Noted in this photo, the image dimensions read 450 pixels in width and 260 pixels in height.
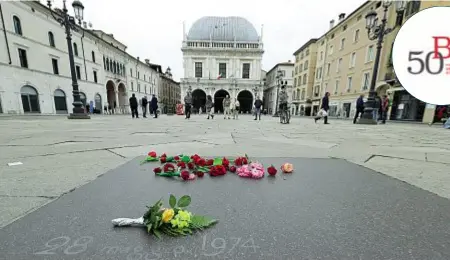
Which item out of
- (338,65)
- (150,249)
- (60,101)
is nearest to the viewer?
(150,249)

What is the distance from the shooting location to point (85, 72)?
2441 centimetres

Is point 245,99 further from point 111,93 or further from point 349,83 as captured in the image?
point 111,93

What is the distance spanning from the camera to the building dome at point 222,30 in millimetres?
40219

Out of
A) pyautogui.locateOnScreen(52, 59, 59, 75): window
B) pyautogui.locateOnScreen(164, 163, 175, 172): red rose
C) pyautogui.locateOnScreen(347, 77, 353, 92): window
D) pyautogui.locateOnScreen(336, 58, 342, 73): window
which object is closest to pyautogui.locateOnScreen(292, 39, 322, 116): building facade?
pyautogui.locateOnScreen(336, 58, 342, 73): window

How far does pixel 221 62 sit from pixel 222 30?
764 cm

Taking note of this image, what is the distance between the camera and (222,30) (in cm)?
4059

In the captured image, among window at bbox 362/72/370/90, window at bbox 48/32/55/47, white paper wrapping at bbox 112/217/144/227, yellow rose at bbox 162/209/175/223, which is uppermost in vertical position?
window at bbox 48/32/55/47

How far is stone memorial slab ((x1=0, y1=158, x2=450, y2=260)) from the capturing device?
0.82 m

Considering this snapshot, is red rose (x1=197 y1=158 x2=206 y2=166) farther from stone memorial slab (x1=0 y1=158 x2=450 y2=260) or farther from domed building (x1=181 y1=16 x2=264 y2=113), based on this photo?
domed building (x1=181 y1=16 x2=264 y2=113)

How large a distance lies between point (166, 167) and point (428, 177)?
2492mm

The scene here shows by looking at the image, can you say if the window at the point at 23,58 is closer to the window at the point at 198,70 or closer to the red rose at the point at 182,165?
the red rose at the point at 182,165

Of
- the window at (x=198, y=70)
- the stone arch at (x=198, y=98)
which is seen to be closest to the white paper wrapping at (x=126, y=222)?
the stone arch at (x=198, y=98)

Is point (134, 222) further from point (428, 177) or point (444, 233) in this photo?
point (428, 177)

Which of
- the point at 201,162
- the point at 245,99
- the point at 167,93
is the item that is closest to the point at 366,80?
the point at 245,99
